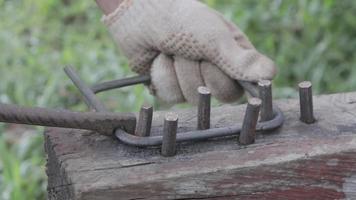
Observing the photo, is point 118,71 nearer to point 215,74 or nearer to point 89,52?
point 89,52

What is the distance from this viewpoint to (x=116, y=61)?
3500mm

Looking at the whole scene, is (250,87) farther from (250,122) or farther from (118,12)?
(118,12)

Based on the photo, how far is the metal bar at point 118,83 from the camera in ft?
5.17

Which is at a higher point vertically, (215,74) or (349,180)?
(215,74)

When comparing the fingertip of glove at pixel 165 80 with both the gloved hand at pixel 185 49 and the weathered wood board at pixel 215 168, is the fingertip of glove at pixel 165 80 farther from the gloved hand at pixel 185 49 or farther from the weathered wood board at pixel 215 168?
the weathered wood board at pixel 215 168

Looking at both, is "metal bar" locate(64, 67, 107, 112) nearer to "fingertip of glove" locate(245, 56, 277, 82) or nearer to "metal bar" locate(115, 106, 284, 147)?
"metal bar" locate(115, 106, 284, 147)

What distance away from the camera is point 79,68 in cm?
346

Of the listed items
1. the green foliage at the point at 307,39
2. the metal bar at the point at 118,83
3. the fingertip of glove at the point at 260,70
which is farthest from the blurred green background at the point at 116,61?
the fingertip of glove at the point at 260,70

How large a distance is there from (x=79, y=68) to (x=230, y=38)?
1.97m

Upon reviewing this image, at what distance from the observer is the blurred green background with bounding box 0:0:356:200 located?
9.83 feet

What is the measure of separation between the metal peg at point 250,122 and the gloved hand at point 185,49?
222 mm

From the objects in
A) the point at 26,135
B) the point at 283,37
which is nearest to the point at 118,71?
the point at 26,135

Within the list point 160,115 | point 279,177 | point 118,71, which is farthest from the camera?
point 118,71

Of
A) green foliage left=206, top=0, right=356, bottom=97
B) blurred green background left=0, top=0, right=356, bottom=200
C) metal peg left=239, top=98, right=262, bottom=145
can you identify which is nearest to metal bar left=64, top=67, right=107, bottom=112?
metal peg left=239, top=98, right=262, bottom=145
